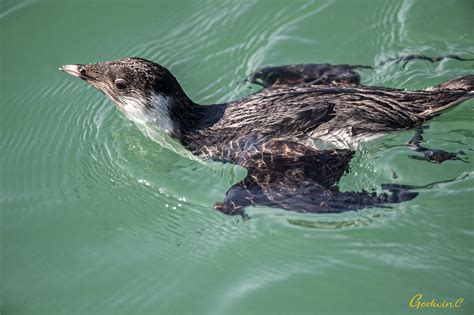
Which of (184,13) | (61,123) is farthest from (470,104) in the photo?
(61,123)

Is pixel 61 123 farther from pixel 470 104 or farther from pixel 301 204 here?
pixel 470 104

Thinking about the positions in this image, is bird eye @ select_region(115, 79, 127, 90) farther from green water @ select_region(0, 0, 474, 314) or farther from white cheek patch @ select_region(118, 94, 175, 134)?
green water @ select_region(0, 0, 474, 314)

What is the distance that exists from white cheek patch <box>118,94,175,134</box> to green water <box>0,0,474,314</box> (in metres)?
0.74

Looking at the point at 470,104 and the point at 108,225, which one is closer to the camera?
the point at 108,225

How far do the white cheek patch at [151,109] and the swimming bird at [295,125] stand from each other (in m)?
0.01

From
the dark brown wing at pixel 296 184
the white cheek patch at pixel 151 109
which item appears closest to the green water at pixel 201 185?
the dark brown wing at pixel 296 184

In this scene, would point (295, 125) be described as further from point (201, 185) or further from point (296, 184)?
point (201, 185)

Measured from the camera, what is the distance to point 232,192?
317 inches

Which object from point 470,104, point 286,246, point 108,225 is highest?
point 470,104

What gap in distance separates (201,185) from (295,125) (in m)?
1.59

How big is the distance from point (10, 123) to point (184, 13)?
366 centimetres

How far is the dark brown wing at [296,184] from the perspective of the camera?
309 inches

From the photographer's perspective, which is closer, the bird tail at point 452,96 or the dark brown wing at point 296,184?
the dark brown wing at point 296,184

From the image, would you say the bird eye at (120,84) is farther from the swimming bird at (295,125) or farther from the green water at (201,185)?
the green water at (201,185)
